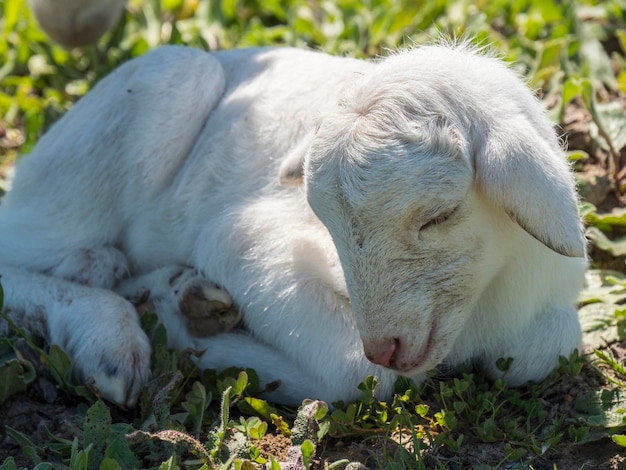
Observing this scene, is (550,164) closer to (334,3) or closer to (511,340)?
(511,340)

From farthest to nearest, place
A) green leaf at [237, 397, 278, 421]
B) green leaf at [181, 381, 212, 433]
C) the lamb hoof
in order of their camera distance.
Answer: the lamb hoof < green leaf at [237, 397, 278, 421] < green leaf at [181, 381, 212, 433]

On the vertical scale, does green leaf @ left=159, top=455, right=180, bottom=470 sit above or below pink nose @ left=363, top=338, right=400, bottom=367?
below

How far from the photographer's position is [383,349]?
4.06 meters

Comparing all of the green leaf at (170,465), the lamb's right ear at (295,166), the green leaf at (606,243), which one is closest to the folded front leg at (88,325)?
the green leaf at (170,465)

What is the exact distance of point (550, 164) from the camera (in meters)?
3.95

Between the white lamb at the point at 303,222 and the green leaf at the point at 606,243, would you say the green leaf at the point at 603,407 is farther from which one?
the green leaf at the point at 606,243

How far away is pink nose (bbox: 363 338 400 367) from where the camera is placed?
4.05 meters

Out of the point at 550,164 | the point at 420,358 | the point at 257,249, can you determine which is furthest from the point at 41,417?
the point at 550,164

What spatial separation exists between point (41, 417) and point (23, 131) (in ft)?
12.2

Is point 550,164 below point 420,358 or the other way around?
the other way around

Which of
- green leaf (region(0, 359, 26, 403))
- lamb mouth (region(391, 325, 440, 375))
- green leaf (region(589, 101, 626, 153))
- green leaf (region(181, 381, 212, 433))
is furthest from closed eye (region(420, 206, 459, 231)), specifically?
green leaf (region(589, 101, 626, 153))

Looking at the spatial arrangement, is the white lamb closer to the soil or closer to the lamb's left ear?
the lamb's left ear

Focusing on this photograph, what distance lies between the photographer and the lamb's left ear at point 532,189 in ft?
12.7

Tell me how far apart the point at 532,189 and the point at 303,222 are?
1452mm
